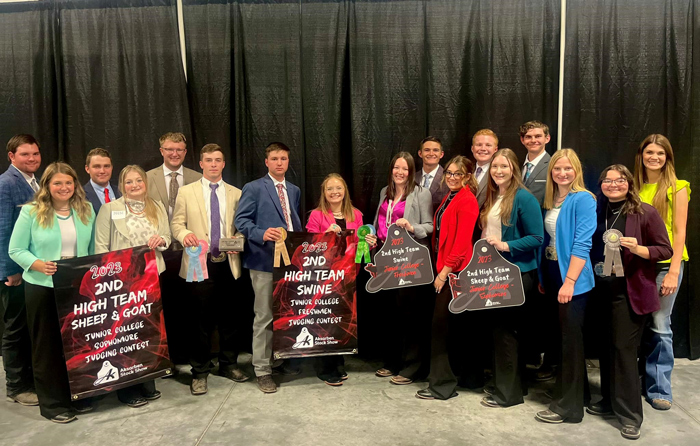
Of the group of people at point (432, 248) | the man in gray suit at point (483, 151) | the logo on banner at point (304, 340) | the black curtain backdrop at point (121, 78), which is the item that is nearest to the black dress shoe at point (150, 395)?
the group of people at point (432, 248)

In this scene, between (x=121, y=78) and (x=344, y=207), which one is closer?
(x=344, y=207)

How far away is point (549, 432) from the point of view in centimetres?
247

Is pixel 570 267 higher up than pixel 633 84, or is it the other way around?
pixel 633 84

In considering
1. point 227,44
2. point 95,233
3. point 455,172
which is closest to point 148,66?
point 227,44

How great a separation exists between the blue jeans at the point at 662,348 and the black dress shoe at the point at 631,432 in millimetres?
500

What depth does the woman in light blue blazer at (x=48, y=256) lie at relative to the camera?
262 cm

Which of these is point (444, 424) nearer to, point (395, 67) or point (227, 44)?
point (395, 67)

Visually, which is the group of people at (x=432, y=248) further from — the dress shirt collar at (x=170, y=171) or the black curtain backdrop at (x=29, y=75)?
the black curtain backdrop at (x=29, y=75)

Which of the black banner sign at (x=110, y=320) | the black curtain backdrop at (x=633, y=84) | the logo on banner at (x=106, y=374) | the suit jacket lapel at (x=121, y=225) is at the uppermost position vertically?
the black curtain backdrop at (x=633, y=84)

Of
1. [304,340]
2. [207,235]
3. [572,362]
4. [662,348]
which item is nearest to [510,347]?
[572,362]

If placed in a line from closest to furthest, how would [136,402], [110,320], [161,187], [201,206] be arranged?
[110,320], [136,402], [201,206], [161,187]

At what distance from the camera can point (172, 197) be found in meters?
3.21

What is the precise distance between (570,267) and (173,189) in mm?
2576

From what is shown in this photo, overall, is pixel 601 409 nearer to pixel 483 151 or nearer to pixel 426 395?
pixel 426 395
